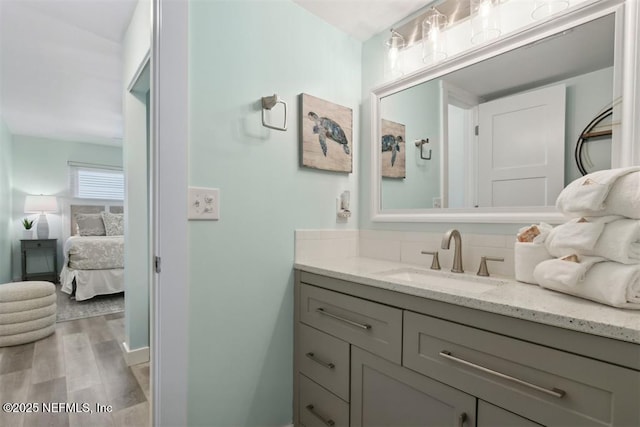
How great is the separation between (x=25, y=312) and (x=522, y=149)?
3846 mm

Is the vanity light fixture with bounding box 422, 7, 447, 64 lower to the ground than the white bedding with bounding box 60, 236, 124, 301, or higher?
higher

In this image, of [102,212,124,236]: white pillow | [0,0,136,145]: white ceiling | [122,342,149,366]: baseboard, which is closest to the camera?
[0,0,136,145]: white ceiling

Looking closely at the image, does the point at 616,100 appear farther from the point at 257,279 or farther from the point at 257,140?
the point at 257,279

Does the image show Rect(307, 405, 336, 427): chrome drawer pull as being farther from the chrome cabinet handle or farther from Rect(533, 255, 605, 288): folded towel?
Rect(533, 255, 605, 288): folded towel

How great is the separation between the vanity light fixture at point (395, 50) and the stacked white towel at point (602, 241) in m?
1.14

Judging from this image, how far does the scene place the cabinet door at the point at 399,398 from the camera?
3.00 feet

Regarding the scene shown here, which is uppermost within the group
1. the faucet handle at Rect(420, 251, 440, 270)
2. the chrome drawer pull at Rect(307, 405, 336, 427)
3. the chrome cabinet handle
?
the faucet handle at Rect(420, 251, 440, 270)

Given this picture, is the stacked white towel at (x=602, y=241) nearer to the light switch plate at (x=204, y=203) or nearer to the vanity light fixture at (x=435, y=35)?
the vanity light fixture at (x=435, y=35)

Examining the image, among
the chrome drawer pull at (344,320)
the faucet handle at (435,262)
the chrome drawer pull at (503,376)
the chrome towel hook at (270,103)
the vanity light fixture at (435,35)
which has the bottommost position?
the chrome drawer pull at (344,320)

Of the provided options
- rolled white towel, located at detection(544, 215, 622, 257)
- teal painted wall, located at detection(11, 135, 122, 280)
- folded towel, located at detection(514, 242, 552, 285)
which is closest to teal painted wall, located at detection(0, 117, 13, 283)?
teal painted wall, located at detection(11, 135, 122, 280)

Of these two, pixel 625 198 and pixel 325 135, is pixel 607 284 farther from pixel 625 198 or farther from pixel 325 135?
pixel 325 135

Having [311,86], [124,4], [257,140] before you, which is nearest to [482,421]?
[257,140]

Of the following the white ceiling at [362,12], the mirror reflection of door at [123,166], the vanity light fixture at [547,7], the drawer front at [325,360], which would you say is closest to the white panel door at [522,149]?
the vanity light fixture at [547,7]

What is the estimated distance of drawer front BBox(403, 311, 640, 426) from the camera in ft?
2.14
